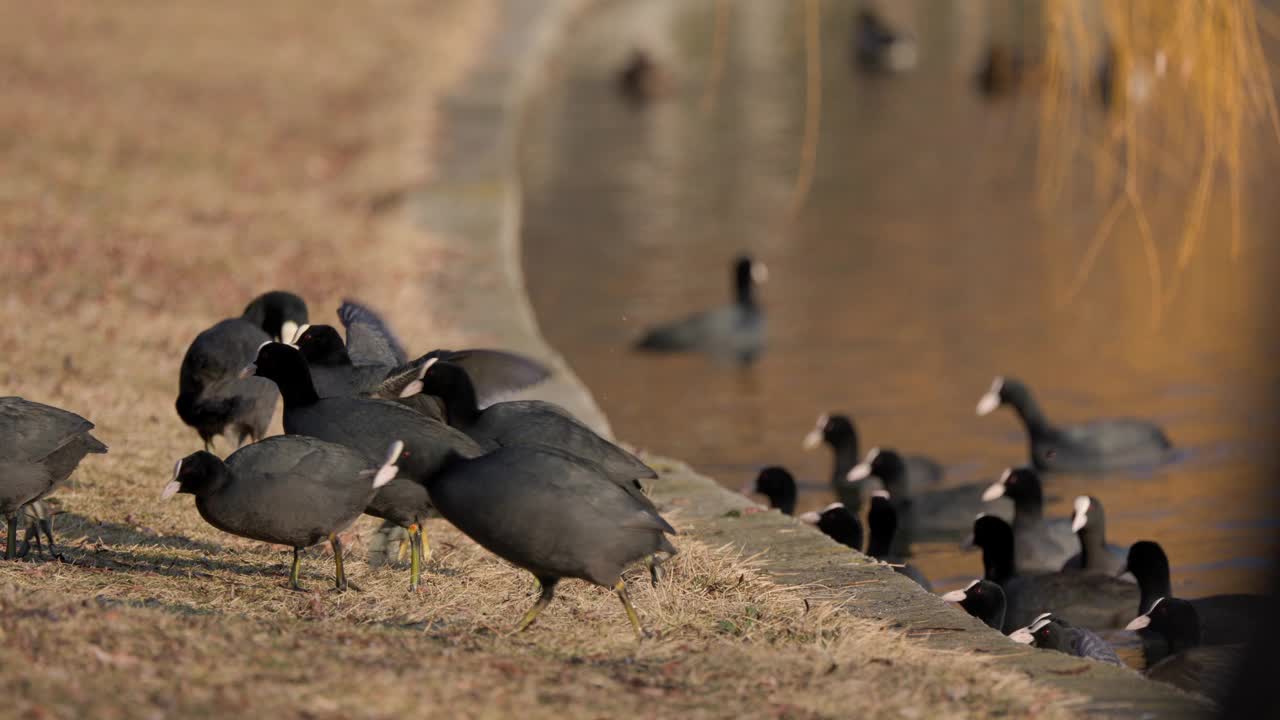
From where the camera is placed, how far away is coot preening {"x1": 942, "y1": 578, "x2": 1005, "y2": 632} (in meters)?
7.65

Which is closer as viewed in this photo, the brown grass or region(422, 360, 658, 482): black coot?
the brown grass

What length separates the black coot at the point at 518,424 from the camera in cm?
646

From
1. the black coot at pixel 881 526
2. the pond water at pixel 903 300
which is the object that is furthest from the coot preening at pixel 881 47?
the black coot at pixel 881 526

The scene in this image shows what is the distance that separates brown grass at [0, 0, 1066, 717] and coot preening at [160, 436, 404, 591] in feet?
0.89

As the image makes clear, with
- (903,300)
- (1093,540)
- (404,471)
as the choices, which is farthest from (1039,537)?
(903,300)

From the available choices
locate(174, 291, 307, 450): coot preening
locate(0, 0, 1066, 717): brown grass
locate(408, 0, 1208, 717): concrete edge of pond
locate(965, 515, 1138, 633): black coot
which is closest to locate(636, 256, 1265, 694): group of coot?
locate(965, 515, 1138, 633): black coot

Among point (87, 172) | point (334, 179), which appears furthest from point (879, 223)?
point (87, 172)

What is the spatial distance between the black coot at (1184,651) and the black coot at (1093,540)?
3.31ft

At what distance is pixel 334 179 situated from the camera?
707 inches

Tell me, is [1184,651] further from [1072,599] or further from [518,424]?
[518,424]

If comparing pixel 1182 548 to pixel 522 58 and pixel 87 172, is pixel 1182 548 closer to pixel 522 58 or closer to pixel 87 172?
pixel 87 172

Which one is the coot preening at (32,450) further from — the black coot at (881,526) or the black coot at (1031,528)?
the black coot at (1031,528)

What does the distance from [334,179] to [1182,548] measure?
1068 cm

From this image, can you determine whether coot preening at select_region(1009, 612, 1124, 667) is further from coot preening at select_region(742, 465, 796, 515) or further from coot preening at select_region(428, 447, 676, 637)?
coot preening at select_region(742, 465, 796, 515)
